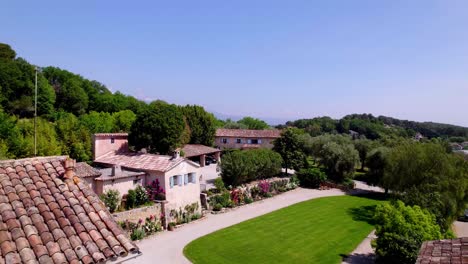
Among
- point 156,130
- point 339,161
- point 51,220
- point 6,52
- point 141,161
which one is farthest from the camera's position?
point 6,52

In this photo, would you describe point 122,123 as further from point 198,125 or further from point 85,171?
point 85,171

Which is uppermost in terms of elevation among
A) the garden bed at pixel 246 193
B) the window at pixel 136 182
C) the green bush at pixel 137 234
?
the window at pixel 136 182

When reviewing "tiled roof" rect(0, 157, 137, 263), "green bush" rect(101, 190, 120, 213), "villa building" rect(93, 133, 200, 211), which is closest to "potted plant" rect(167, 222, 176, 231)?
"villa building" rect(93, 133, 200, 211)

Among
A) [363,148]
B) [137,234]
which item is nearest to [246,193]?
[137,234]

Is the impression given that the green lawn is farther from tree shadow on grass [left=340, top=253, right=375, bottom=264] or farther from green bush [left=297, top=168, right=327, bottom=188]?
green bush [left=297, top=168, right=327, bottom=188]

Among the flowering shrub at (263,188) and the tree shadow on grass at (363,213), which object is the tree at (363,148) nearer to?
the tree shadow on grass at (363,213)

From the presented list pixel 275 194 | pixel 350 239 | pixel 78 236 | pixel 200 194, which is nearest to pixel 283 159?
pixel 275 194

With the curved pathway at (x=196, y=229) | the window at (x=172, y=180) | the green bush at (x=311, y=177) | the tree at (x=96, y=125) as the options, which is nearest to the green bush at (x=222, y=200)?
the curved pathway at (x=196, y=229)
